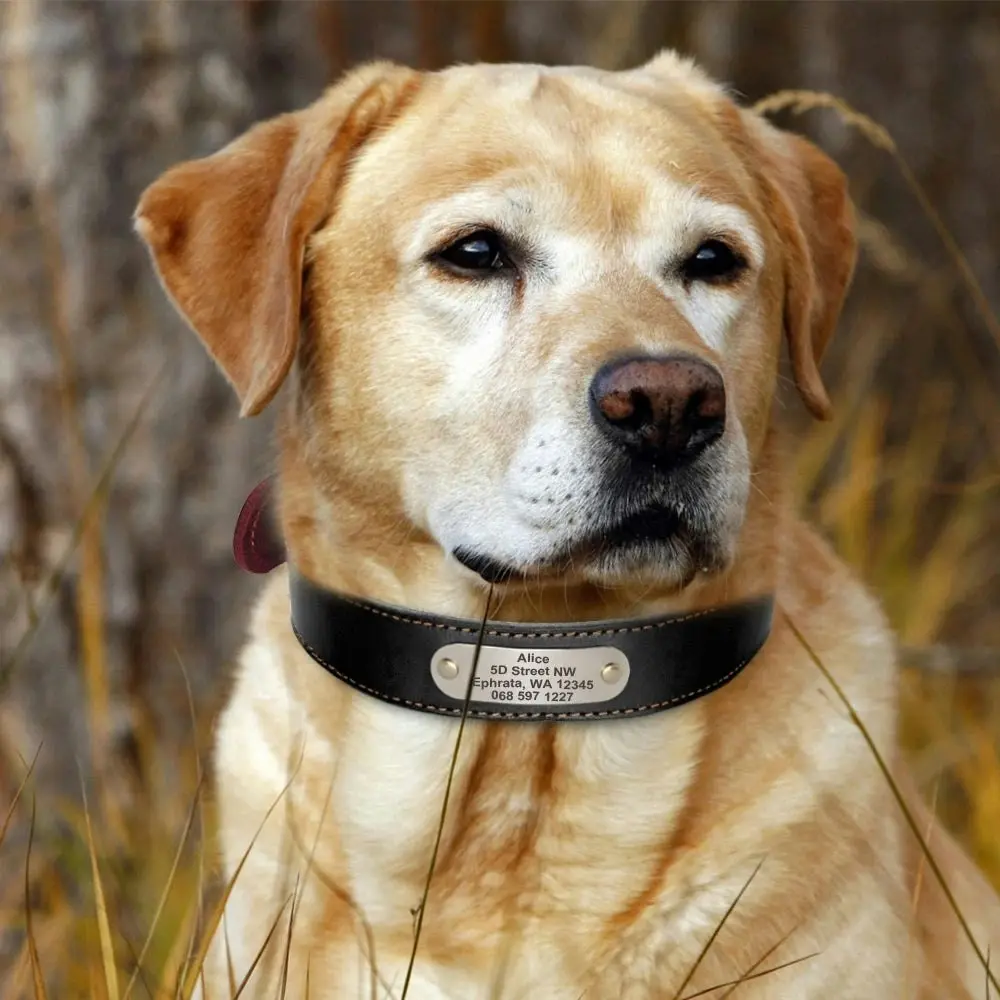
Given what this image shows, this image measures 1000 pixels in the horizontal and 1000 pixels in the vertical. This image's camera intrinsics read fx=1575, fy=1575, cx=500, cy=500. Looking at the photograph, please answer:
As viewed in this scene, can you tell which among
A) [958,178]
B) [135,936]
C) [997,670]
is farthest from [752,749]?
[958,178]

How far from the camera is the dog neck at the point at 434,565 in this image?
2.79 metres

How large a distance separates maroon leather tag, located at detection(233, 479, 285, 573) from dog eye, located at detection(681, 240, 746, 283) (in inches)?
36.0

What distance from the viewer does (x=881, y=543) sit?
528 centimetres

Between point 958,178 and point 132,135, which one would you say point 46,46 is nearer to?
point 132,135

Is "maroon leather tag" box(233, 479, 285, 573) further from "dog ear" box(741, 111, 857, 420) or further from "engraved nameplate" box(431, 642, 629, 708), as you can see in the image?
"dog ear" box(741, 111, 857, 420)

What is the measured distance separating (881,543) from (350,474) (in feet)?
9.38

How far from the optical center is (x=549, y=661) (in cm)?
262

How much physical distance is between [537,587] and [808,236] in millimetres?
955

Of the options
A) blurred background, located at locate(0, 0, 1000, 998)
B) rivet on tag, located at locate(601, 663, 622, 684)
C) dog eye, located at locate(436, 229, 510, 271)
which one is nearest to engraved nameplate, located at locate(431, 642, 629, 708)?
rivet on tag, located at locate(601, 663, 622, 684)

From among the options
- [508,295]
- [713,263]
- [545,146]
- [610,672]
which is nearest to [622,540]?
[610,672]

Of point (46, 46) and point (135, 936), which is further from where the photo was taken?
point (46, 46)

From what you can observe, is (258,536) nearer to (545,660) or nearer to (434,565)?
(434,565)

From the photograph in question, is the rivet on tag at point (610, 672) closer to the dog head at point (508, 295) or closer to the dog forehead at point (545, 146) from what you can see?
the dog head at point (508, 295)

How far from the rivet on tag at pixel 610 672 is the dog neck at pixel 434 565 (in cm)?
16
